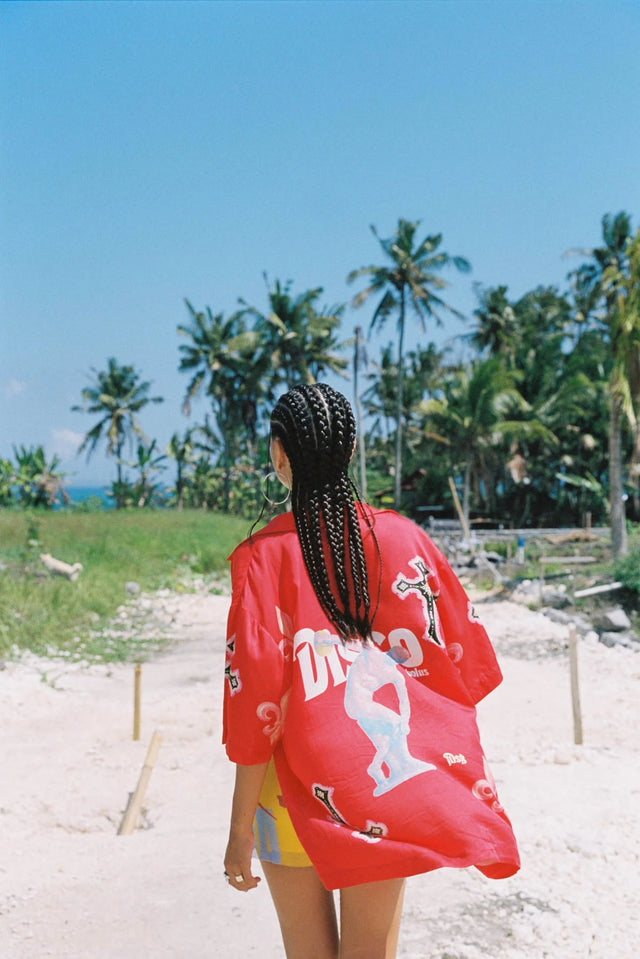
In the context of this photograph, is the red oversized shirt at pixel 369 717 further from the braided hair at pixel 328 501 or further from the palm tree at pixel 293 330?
the palm tree at pixel 293 330

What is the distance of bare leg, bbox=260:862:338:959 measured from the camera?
5.20 feet

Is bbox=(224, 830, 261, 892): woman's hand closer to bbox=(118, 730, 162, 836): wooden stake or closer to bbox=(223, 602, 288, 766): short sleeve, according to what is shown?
bbox=(223, 602, 288, 766): short sleeve

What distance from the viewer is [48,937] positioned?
11.1 ft

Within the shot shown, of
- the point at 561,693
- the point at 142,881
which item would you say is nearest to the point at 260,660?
the point at 142,881

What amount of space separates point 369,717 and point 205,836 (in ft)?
11.4

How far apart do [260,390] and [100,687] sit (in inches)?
1079

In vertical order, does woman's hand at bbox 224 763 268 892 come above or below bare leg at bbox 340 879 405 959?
above

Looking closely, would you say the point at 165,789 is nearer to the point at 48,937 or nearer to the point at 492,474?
the point at 48,937

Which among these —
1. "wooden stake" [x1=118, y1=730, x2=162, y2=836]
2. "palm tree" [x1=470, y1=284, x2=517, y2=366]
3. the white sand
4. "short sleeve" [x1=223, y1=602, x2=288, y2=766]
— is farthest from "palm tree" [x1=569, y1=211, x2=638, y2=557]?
"palm tree" [x1=470, y1=284, x2=517, y2=366]

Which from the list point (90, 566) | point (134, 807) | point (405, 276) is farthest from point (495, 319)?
point (134, 807)

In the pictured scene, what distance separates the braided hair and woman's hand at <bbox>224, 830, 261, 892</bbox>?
44 centimetres

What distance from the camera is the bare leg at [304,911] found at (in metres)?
1.58

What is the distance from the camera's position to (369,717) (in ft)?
5.09

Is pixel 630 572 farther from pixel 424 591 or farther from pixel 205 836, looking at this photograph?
pixel 424 591
